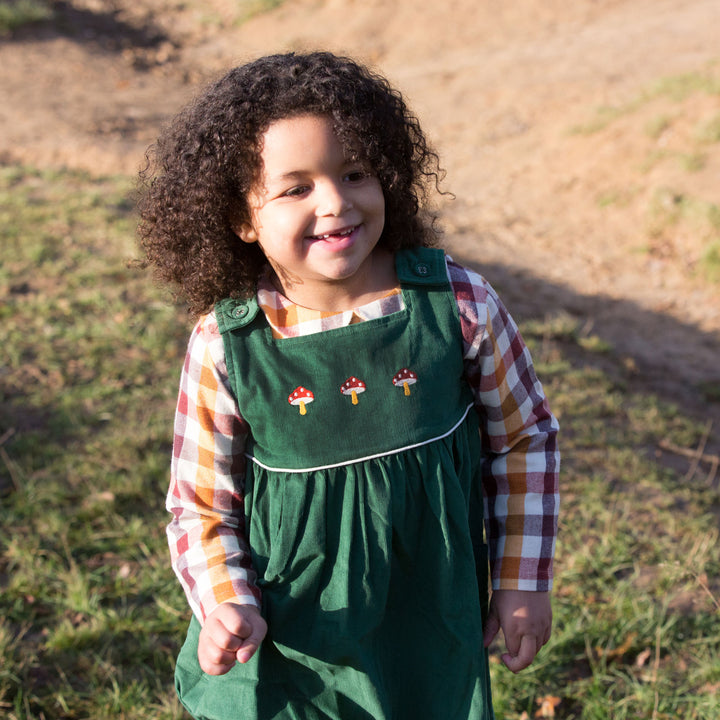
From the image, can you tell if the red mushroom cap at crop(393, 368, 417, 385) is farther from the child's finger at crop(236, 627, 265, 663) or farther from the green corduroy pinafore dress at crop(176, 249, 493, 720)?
the child's finger at crop(236, 627, 265, 663)

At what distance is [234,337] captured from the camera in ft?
4.82

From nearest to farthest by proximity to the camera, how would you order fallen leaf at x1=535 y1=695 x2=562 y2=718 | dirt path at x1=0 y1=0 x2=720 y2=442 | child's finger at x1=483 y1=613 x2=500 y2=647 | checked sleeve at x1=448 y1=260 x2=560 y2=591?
checked sleeve at x1=448 y1=260 x2=560 y2=591 → child's finger at x1=483 y1=613 x2=500 y2=647 → fallen leaf at x1=535 y1=695 x2=562 y2=718 → dirt path at x1=0 y1=0 x2=720 y2=442

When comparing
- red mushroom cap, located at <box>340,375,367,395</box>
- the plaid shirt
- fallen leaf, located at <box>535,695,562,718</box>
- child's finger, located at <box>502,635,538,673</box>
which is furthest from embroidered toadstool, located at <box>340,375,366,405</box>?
fallen leaf, located at <box>535,695,562,718</box>

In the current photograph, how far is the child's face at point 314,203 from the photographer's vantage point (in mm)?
1431

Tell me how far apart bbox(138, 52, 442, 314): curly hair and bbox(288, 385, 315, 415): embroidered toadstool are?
230 millimetres

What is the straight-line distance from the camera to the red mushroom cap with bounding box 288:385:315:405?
1459 mm

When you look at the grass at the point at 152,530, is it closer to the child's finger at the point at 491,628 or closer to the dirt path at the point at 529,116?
the child's finger at the point at 491,628

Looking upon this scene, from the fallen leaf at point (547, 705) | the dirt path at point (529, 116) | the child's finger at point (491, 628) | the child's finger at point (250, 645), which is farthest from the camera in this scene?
the dirt path at point (529, 116)

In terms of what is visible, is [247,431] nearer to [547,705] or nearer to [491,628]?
[491,628]

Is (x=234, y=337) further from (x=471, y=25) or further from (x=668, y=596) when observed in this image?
(x=471, y=25)

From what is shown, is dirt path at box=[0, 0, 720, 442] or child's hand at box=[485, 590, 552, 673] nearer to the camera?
child's hand at box=[485, 590, 552, 673]

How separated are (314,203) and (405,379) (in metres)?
0.35

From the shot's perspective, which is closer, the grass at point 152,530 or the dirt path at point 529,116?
the grass at point 152,530

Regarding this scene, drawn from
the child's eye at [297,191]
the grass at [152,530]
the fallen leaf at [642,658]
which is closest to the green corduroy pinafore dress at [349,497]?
the child's eye at [297,191]
